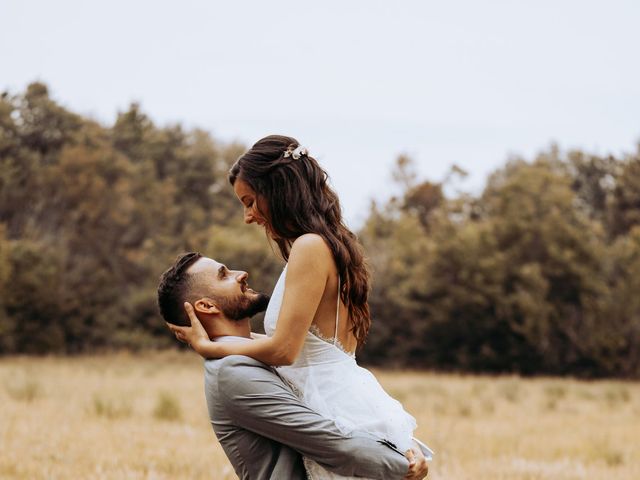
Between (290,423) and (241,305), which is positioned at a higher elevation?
(241,305)

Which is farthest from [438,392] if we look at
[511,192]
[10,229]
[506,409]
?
[10,229]

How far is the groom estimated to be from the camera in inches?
134

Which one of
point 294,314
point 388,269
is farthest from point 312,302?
point 388,269

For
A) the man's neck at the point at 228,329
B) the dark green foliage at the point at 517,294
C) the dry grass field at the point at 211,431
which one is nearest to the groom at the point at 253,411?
the man's neck at the point at 228,329

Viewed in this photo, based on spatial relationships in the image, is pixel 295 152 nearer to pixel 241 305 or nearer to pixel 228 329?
pixel 241 305

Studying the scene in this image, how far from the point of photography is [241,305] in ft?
12.1

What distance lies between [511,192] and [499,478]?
24.6m

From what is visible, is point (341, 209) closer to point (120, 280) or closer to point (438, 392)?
point (438, 392)

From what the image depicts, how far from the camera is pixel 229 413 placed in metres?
3.46

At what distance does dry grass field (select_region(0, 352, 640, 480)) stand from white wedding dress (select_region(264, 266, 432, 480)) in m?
3.27

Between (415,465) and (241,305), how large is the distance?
96 centimetres

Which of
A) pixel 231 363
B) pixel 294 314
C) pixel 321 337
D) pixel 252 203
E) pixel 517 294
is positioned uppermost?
pixel 252 203

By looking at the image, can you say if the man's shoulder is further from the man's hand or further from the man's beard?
the man's hand

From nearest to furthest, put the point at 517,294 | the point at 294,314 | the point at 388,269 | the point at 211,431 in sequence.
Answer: the point at 294,314 → the point at 211,431 → the point at 517,294 → the point at 388,269
